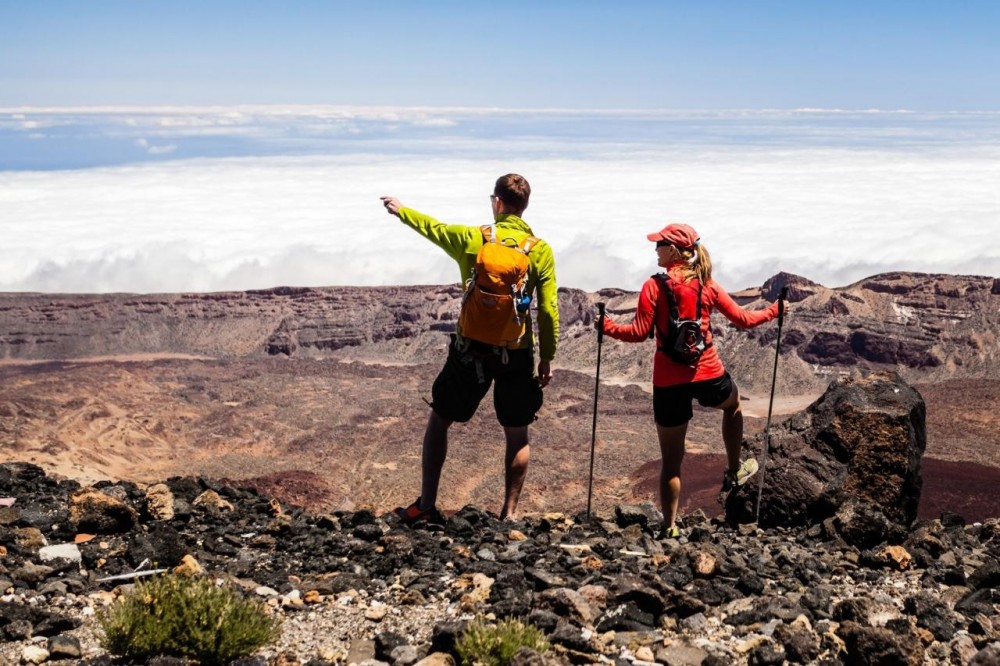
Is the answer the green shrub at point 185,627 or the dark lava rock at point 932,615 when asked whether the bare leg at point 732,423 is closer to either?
the dark lava rock at point 932,615

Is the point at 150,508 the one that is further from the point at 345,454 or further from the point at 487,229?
the point at 345,454

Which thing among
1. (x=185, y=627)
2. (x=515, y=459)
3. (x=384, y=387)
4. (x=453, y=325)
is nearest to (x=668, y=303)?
(x=515, y=459)

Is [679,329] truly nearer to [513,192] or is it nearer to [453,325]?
[513,192]

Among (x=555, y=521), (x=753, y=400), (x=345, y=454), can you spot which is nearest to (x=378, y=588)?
(x=555, y=521)

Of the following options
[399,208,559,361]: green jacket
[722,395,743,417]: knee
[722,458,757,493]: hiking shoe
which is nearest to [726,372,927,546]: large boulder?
[722,458,757,493]: hiking shoe

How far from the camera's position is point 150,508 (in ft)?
26.4

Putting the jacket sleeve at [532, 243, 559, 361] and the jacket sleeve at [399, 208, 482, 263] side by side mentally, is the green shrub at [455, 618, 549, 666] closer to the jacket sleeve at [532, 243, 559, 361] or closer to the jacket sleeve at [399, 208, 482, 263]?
the jacket sleeve at [532, 243, 559, 361]

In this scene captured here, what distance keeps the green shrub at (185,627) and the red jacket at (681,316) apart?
3.16 metres

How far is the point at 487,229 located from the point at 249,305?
9044cm

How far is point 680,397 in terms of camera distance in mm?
7574

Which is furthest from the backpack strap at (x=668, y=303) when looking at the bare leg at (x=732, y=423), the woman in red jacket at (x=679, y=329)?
the bare leg at (x=732, y=423)

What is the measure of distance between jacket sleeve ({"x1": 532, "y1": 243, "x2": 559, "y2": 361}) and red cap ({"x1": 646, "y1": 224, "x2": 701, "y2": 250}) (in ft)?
2.36

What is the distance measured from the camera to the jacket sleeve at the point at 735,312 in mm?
7520

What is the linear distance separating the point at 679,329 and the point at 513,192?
4.81 ft
